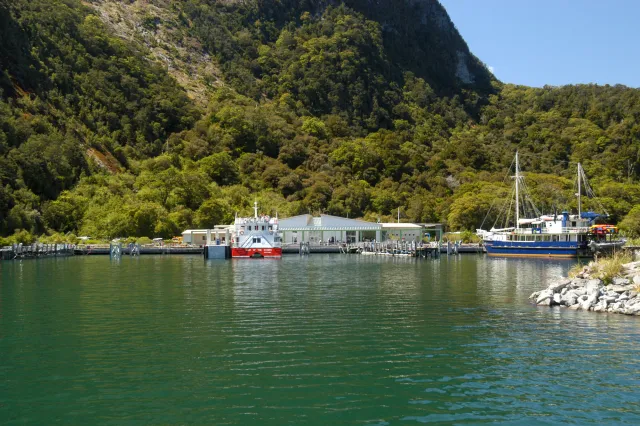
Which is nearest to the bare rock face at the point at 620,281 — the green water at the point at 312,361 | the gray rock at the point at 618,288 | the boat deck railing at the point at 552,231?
the gray rock at the point at 618,288

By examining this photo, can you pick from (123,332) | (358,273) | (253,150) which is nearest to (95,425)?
(123,332)

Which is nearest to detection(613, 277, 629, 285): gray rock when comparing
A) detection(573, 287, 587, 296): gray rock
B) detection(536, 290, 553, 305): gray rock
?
detection(573, 287, 587, 296): gray rock

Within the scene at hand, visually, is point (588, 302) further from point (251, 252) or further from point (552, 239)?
point (552, 239)

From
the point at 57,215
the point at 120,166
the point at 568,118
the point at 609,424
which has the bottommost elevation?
the point at 609,424

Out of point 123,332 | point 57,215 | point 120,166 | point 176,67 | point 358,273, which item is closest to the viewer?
point 123,332

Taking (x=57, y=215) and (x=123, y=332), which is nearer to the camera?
(x=123, y=332)

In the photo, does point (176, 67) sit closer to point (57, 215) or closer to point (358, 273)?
point (57, 215)

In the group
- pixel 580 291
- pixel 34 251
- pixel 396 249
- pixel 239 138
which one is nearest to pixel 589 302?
pixel 580 291

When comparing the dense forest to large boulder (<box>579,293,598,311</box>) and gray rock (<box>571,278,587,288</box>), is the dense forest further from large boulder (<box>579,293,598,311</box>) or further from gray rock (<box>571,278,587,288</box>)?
large boulder (<box>579,293,598,311</box>)

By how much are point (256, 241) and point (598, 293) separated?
56663 mm

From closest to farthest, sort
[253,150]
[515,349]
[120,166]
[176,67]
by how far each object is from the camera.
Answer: [515,349], [120,166], [253,150], [176,67]

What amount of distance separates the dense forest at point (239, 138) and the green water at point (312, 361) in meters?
64.3

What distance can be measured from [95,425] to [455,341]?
12.3 metres

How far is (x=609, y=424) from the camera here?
43.5 ft
